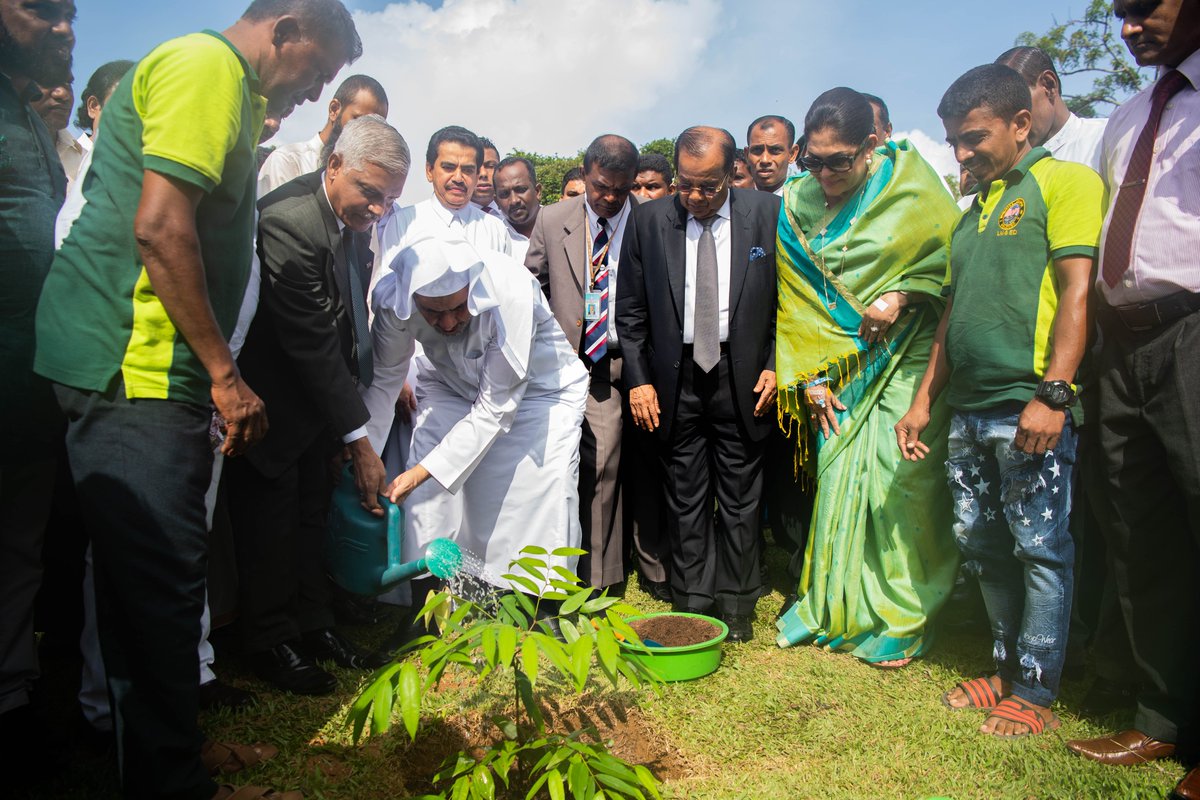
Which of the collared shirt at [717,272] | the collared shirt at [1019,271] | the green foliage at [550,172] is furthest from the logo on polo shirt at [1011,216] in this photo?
the green foliage at [550,172]

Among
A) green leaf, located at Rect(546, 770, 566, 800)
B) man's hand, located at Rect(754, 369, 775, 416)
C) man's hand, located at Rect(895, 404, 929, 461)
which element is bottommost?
green leaf, located at Rect(546, 770, 566, 800)

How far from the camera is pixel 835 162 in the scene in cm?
337

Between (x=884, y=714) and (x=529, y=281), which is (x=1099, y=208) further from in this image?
(x=529, y=281)

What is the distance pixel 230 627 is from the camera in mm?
3521

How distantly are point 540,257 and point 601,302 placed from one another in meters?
0.42

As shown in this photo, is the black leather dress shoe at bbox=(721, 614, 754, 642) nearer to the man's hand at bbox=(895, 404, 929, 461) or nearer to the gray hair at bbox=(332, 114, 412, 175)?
the man's hand at bbox=(895, 404, 929, 461)

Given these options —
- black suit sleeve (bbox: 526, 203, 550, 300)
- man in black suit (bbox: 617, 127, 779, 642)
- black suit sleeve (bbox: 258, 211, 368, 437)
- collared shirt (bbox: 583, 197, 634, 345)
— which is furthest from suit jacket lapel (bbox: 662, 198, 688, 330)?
black suit sleeve (bbox: 258, 211, 368, 437)

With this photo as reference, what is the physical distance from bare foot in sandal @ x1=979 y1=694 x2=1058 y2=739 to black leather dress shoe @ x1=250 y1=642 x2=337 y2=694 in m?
2.30

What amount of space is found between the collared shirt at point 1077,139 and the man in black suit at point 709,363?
1.27 m

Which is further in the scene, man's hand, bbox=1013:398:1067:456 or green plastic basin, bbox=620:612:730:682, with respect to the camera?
green plastic basin, bbox=620:612:730:682

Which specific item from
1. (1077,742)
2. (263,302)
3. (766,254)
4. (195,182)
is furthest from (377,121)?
(1077,742)

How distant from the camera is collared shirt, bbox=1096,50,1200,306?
2.44 meters

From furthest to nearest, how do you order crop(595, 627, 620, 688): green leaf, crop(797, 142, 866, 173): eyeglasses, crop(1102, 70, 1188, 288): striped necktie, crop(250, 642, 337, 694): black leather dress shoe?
crop(797, 142, 866, 173): eyeglasses, crop(250, 642, 337, 694): black leather dress shoe, crop(1102, 70, 1188, 288): striped necktie, crop(595, 627, 620, 688): green leaf

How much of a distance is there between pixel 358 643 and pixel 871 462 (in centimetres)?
232
